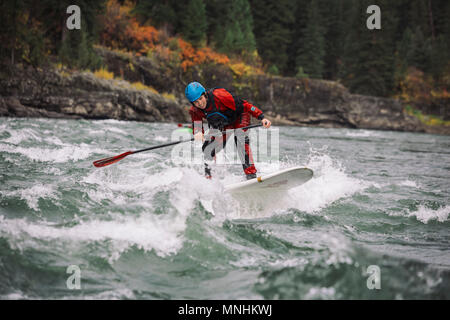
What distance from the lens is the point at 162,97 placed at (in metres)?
24.1

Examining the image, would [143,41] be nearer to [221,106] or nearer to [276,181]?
[221,106]

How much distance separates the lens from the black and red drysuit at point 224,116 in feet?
17.9

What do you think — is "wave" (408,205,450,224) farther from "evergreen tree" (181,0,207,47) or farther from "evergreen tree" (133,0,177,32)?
"evergreen tree" (133,0,177,32)

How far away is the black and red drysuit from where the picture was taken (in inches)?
215

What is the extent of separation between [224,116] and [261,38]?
124 ft

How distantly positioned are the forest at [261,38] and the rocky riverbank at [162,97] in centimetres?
132

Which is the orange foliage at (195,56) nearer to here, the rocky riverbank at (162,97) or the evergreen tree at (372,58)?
the rocky riverbank at (162,97)

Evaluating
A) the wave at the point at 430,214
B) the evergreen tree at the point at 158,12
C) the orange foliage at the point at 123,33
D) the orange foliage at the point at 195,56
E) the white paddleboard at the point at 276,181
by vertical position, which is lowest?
the wave at the point at 430,214

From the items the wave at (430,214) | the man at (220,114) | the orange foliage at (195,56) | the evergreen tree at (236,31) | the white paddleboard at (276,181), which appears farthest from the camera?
the evergreen tree at (236,31)

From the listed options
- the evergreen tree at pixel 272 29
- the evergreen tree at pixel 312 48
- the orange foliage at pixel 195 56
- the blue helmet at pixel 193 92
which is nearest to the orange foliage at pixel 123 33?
the orange foliage at pixel 195 56

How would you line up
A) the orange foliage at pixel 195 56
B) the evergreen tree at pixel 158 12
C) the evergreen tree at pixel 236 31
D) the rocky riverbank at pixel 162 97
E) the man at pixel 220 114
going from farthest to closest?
1. the evergreen tree at pixel 236 31
2. the evergreen tree at pixel 158 12
3. the orange foliage at pixel 195 56
4. the rocky riverbank at pixel 162 97
5. the man at pixel 220 114

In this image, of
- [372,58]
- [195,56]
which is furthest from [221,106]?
[372,58]
